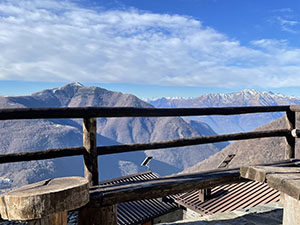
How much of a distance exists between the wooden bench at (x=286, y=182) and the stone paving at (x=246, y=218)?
34.8 inches

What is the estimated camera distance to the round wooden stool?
5.79 ft

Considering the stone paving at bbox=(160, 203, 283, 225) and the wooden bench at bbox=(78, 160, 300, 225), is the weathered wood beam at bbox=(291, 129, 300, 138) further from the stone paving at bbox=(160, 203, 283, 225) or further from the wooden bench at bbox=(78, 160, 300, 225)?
the wooden bench at bbox=(78, 160, 300, 225)

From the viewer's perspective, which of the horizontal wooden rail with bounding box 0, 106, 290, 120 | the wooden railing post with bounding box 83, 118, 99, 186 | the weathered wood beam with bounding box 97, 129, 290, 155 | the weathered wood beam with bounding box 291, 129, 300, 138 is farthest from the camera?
the weathered wood beam with bounding box 291, 129, 300, 138

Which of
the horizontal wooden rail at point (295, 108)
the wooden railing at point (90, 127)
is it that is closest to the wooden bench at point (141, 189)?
the wooden railing at point (90, 127)

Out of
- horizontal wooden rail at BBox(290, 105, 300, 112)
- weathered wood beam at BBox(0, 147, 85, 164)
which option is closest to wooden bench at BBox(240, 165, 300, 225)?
weathered wood beam at BBox(0, 147, 85, 164)

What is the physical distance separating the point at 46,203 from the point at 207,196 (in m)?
11.8

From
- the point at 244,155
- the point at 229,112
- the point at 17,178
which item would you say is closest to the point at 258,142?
the point at 244,155

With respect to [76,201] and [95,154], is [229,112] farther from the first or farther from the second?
[76,201]

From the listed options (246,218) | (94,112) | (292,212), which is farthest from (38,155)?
(246,218)

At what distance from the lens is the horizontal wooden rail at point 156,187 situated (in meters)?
2.40

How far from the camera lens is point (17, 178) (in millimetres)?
133875

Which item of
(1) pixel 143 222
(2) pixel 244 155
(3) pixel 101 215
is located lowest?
(2) pixel 244 155

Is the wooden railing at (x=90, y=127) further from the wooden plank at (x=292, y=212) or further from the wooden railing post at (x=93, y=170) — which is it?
the wooden plank at (x=292, y=212)

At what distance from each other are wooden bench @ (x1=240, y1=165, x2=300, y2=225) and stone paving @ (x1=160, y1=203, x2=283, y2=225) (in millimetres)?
884
